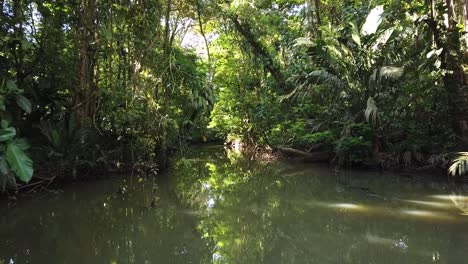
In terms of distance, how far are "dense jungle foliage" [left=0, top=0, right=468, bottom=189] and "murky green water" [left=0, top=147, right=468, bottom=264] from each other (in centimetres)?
75

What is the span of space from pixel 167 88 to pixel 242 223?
3.58 meters

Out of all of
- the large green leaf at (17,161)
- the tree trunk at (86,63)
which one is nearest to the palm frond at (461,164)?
the tree trunk at (86,63)

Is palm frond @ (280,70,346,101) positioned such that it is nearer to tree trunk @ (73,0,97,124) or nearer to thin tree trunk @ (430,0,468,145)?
thin tree trunk @ (430,0,468,145)

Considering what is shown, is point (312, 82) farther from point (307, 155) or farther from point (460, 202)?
point (460, 202)

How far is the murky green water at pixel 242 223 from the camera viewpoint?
4.14m

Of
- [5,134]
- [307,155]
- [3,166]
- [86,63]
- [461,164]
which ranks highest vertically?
[86,63]

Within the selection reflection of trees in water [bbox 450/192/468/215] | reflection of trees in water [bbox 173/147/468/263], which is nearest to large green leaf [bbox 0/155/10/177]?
reflection of trees in water [bbox 173/147/468/263]

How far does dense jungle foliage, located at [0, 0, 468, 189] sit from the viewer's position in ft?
22.9

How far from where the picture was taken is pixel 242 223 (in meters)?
5.39

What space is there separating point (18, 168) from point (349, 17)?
32.9 feet

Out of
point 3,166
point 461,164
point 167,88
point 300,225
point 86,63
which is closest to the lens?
point 3,166

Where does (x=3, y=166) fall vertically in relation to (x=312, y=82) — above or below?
below

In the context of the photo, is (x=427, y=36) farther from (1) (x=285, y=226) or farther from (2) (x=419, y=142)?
(1) (x=285, y=226)

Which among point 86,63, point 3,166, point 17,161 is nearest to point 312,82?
point 86,63
